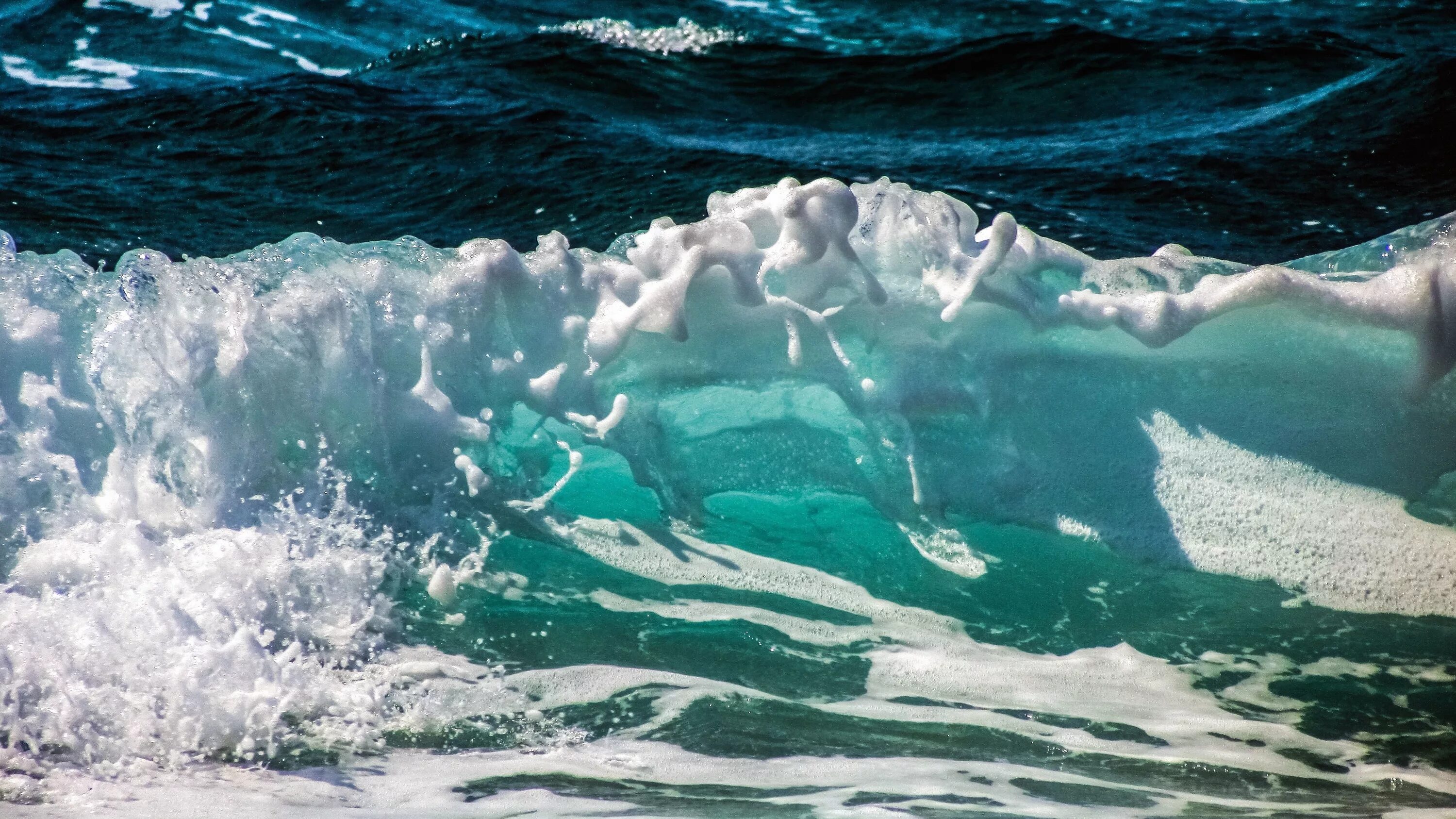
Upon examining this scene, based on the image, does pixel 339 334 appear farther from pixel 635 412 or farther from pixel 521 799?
pixel 521 799

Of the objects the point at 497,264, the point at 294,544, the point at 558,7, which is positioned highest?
the point at 558,7

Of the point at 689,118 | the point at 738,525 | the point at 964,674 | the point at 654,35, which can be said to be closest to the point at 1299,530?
the point at 964,674

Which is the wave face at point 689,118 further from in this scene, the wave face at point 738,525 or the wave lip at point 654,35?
the wave face at point 738,525

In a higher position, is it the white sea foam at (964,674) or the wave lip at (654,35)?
the wave lip at (654,35)

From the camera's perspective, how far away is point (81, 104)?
5.62 meters

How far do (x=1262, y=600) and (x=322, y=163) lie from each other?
13.4 feet

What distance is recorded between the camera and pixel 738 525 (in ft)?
8.42

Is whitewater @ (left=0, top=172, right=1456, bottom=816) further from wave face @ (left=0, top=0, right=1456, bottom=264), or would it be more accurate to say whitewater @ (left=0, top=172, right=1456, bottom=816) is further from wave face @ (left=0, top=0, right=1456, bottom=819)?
wave face @ (left=0, top=0, right=1456, bottom=264)

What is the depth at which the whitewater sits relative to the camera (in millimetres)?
1871

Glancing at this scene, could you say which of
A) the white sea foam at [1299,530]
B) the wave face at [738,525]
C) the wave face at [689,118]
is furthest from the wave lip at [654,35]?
the white sea foam at [1299,530]

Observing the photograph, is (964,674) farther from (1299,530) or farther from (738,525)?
(1299,530)

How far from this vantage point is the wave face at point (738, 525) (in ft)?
6.14

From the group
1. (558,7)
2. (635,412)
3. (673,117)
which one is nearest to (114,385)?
(635,412)

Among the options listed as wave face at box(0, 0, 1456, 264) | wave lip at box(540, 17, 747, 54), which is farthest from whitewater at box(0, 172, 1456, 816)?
wave lip at box(540, 17, 747, 54)
